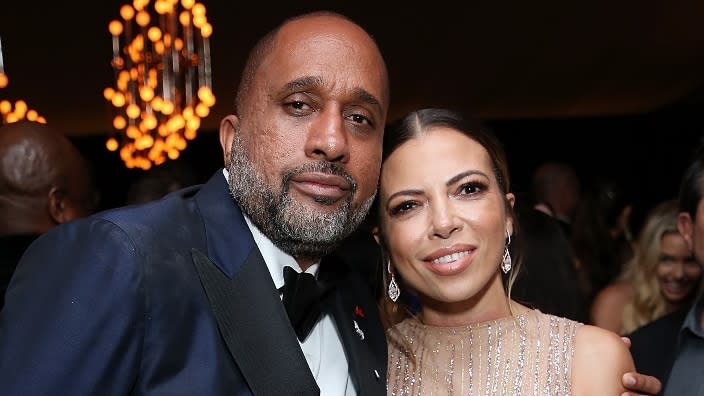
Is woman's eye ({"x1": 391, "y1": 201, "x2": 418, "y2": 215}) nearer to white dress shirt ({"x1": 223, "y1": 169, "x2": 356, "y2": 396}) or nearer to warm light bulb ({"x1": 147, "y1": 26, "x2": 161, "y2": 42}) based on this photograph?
white dress shirt ({"x1": 223, "y1": 169, "x2": 356, "y2": 396})

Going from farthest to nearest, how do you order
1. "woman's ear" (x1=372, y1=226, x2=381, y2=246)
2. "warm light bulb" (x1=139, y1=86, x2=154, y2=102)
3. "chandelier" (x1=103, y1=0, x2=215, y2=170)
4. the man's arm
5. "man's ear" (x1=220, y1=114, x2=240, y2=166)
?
"warm light bulb" (x1=139, y1=86, x2=154, y2=102) → "chandelier" (x1=103, y1=0, x2=215, y2=170) → "woman's ear" (x1=372, y1=226, x2=381, y2=246) → the man's arm → "man's ear" (x1=220, y1=114, x2=240, y2=166)

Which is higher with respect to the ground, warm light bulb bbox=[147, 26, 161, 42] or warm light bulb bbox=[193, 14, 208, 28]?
warm light bulb bbox=[193, 14, 208, 28]

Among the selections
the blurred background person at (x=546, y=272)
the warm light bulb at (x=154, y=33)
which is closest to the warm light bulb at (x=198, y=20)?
the warm light bulb at (x=154, y=33)

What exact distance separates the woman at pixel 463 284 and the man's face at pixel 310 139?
0.28 metres

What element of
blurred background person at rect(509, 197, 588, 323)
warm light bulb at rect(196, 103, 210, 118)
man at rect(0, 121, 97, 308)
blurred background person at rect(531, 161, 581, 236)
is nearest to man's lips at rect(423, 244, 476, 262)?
blurred background person at rect(509, 197, 588, 323)

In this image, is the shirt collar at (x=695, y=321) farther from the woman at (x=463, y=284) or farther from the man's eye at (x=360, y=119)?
the man's eye at (x=360, y=119)

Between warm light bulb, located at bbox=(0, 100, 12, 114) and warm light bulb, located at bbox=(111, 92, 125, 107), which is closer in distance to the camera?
warm light bulb, located at bbox=(0, 100, 12, 114)

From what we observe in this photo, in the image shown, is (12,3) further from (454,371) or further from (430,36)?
(454,371)

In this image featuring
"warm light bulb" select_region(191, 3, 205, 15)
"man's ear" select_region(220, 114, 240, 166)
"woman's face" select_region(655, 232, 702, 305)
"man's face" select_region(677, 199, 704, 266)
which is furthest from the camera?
"warm light bulb" select_region(191, 3, 205, 15)

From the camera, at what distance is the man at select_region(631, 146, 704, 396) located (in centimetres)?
207

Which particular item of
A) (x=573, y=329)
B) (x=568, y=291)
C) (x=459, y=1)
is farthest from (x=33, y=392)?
(x=459, y=1)

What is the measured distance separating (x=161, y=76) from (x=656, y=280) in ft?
10.4

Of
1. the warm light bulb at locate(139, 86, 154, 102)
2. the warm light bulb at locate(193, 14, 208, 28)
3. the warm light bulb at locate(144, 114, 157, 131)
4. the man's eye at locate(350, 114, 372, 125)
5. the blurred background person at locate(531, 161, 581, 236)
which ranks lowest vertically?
the warm light bulb at locate(144, 114, 157, 131)

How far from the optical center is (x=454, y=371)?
6.59 ft
